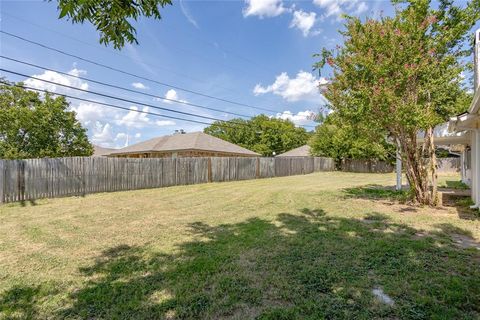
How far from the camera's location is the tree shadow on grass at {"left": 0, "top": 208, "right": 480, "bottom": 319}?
2.50 metres

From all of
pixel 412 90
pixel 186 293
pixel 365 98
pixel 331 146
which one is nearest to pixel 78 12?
pixel 186 293

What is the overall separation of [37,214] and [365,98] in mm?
8853

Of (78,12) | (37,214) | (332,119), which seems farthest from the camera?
(332,119)

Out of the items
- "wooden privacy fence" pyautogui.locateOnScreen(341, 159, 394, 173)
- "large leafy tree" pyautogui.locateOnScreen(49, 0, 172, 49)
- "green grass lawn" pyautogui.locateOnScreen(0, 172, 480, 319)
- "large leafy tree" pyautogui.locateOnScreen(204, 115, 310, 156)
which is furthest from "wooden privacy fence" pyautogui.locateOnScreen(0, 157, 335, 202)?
"large leafy tree" pyautogui.locateOnScreen(204, 115, 310, 156)

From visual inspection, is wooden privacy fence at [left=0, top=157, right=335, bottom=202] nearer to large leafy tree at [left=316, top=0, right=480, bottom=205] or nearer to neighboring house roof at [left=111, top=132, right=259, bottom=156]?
neighboring house roof at [left=111, top=132, right=259, bottom=156]

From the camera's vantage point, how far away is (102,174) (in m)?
11.1

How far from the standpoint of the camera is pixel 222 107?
24531 millimetres

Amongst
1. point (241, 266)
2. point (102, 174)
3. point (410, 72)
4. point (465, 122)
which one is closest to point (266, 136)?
point (102, 174)

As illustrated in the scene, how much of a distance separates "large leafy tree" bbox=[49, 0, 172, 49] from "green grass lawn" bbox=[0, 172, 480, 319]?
2.36m

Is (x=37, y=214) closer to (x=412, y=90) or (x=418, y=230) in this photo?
(x=418, y=230)

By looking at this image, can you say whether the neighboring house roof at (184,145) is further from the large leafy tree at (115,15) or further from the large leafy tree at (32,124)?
the large leafy tree at (115,15)

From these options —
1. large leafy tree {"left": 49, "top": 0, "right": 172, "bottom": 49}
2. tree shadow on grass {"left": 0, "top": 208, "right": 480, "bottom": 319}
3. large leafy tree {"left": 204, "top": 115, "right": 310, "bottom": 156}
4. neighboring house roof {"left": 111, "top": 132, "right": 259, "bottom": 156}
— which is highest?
large leafy tree {"left": 204, "top": 115, "right": 310, "bottom": 156}

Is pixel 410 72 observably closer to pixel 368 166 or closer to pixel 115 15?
pixel 115 15

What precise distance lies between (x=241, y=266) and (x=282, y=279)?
608 millimetres
